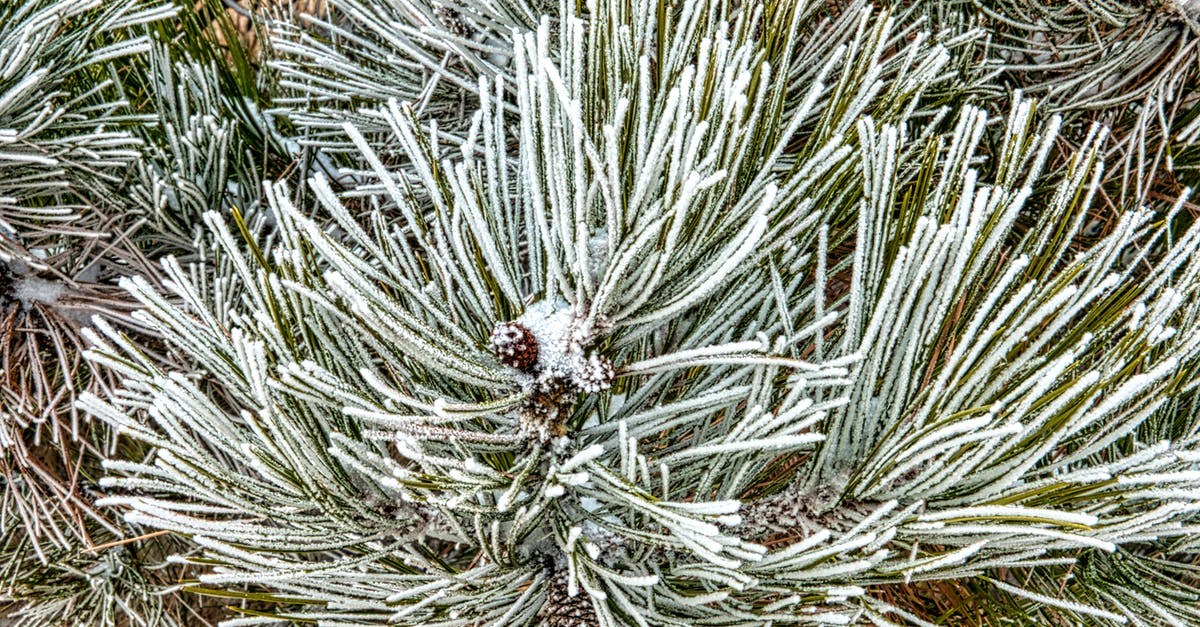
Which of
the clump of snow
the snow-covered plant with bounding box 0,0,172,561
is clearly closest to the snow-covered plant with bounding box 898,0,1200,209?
the clump of snow

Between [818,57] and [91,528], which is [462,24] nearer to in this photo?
[818,57]

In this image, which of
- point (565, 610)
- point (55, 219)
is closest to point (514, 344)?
point (565, 610)

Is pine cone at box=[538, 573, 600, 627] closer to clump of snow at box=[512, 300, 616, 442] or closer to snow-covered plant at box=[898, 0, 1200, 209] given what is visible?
clump of snow at box=[512, 300, 616, 442]

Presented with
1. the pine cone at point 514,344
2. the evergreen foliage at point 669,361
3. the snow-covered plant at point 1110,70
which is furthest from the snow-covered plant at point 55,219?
the snow-covered plant at point 1110,70

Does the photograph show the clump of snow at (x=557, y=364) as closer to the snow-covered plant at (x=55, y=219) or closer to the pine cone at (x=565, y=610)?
the pine cone at (x=565, y=610)

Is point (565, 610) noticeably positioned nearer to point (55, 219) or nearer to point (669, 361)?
point (669, 361)

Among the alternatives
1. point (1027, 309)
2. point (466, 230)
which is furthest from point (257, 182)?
point (1027, 309)
